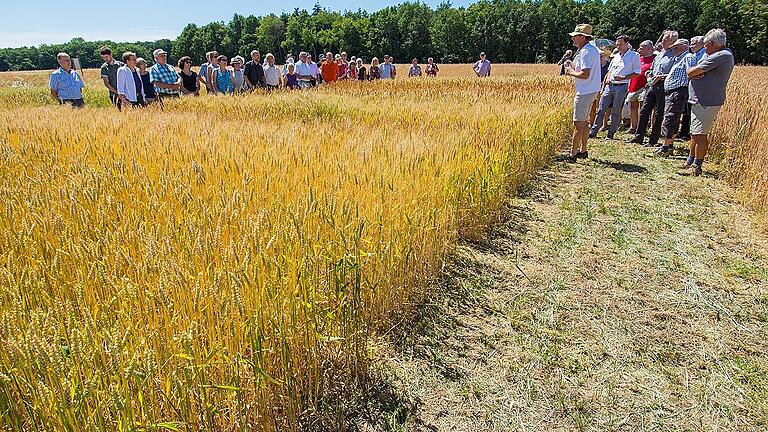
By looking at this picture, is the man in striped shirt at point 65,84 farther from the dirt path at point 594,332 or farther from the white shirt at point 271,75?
the dirt path at point 594,332

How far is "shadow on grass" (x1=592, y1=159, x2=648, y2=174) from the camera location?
6689mm

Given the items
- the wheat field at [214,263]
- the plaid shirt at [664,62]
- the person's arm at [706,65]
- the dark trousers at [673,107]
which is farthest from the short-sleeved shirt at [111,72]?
the plaid shirt at [664,62]

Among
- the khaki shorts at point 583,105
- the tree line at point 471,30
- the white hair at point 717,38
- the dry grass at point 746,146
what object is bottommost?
the dry grass at point 746,146

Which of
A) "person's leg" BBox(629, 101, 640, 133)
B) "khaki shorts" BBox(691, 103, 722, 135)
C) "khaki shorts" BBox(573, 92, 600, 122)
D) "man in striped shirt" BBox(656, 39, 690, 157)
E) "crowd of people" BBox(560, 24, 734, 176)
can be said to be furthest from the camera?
"person's leg" BBox(629, 101, 640, 133)

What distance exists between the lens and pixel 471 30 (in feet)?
261

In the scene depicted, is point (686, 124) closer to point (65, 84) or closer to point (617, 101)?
point (617, 101)

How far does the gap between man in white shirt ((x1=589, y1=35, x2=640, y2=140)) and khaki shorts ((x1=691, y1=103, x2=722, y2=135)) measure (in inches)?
92.6

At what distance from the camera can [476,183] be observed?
4125mm

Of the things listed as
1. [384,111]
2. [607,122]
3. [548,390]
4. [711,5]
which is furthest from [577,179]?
[711,5]

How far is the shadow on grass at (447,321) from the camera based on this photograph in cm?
218

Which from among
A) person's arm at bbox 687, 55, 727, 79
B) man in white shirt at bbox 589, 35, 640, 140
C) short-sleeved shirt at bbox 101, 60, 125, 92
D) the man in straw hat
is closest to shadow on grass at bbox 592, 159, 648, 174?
the man in straw hat

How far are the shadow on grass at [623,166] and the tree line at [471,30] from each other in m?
52.3

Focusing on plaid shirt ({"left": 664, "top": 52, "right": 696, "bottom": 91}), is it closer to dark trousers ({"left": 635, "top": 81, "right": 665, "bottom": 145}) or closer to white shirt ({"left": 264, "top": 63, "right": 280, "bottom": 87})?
dark trousers ({"left": 635, "top": 81, "right": 665, "bottom": 145})

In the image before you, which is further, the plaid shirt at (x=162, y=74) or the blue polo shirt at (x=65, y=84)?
the plaid shirt at (x=162, y=74)
